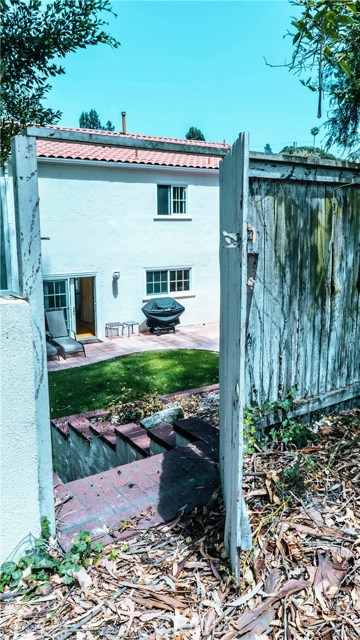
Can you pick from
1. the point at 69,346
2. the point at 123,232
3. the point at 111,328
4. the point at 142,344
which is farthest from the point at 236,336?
the point at 123,232

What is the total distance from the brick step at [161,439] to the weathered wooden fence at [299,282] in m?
0.98

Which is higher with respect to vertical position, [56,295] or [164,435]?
[56,295]

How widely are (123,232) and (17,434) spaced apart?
12.7 metres

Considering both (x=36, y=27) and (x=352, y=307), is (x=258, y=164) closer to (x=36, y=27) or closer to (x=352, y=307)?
(x=352, y=307)

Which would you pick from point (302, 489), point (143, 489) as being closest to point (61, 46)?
point (143, 489)

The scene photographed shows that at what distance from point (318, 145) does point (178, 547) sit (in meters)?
7.04

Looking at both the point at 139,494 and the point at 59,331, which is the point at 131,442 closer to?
the point at 139,494

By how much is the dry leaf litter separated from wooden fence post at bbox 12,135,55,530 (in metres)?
0.68

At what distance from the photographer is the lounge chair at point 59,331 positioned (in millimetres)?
12242

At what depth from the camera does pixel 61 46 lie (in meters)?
6.48

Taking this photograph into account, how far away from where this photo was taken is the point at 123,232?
14570 mm

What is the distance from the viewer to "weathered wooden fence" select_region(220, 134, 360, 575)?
311 cm

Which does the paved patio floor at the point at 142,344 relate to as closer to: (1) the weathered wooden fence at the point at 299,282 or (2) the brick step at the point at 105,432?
(2) the brick step at the point at 105,432

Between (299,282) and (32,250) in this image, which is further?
(299,282)
